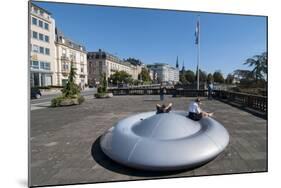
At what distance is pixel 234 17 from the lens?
3.49 m

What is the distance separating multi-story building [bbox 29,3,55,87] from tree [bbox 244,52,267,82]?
3.29 meters

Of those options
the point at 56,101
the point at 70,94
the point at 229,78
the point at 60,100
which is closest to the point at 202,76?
the point at 229,78

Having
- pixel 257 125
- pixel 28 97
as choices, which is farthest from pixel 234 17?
pixel 28 97

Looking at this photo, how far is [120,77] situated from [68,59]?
0.95 metres

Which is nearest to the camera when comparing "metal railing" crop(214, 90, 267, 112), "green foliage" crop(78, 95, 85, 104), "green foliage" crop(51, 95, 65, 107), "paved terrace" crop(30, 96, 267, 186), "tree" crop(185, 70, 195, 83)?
"paved terrace" crop(30, 96, 267, 186)

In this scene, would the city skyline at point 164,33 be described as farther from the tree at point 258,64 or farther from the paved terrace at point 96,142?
the paved terrace at point 96,142

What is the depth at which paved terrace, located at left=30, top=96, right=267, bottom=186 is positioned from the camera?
2.91 metres

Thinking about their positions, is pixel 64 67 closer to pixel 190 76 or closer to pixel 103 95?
pixel 103 95

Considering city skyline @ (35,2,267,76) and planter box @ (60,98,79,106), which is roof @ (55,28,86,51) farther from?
planter box @ (60,98,79,106)

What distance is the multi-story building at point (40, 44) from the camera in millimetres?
2939

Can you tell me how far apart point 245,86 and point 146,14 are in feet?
7.38

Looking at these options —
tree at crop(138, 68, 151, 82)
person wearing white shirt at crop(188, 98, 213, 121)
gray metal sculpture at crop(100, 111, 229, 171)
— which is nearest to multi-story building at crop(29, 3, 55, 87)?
gray metal sculpture at crop(100, 111, 229, 171)

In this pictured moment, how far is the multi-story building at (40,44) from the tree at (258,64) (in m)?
3.29

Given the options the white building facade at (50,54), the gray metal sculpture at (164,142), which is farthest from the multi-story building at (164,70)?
the white building facade at (50,54)
